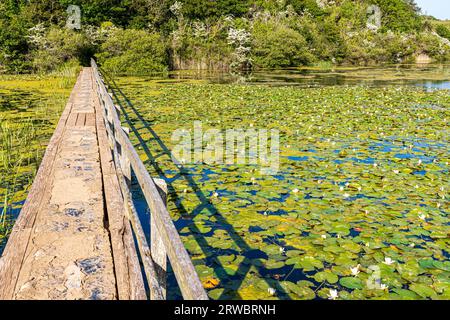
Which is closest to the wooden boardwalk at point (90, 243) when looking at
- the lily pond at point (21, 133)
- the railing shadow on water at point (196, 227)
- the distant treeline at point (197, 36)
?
the railing shadow on water at point (196, 227)

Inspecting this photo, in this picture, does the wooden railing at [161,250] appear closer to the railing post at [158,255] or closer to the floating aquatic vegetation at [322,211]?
the railing post at [158,255]

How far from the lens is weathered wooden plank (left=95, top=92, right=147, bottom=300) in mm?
2485

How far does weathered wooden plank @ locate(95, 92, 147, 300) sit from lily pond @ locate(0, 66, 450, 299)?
0.81 meters

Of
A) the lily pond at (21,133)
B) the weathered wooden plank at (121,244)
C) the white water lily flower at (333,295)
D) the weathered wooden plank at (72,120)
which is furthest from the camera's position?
the weathered wooden plank at (72,120)

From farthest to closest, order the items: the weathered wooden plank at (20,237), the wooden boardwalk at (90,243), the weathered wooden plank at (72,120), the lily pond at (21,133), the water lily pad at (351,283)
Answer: the weathered wooden plank at (72,120) < the lily pond at (21,133) < the water lily pad at (351,283) < the weathered wooden plank at (20,237) < the wooden boardwalk at (90,243)

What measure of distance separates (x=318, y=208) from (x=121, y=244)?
10.0 feet

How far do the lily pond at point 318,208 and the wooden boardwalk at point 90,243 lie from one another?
35.0 inches

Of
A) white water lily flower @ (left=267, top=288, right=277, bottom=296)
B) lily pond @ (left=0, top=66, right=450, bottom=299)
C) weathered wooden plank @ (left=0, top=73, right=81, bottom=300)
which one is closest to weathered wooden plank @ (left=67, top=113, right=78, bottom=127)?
lily pond @ (left=0, top=66, right=450, bottom=299)

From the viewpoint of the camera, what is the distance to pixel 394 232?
463 centimetres

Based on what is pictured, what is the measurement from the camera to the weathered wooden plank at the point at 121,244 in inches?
97.8

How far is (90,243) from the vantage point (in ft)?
10.7

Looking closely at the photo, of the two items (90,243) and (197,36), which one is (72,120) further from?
(197,36)

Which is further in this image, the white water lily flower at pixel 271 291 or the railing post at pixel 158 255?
the white water lily flower at pixel 271 291

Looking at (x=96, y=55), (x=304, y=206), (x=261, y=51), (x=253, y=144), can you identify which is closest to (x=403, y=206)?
(x=304, y=206)
